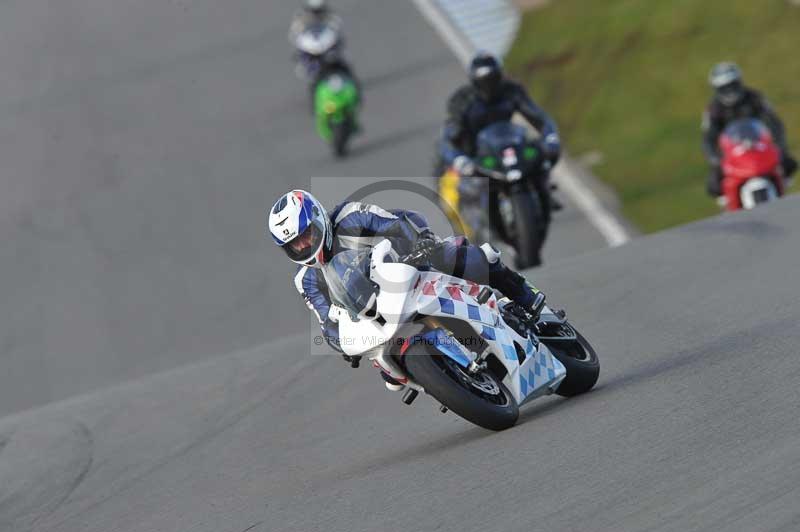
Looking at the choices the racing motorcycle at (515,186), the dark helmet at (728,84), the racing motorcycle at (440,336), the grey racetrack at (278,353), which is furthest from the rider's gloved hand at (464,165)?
the racing motorcycle at (440,336)

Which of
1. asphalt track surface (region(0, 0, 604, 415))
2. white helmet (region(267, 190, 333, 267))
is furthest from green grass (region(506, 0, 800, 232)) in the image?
white helmet (region(267, 190, 333, 267))

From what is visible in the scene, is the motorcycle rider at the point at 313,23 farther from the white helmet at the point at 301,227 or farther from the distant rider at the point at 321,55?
the white helmet at the point at 301,227

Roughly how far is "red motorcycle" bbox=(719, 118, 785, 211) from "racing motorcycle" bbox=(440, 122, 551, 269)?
205 cm

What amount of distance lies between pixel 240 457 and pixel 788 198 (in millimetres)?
6284

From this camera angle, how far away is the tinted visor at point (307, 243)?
6520mm

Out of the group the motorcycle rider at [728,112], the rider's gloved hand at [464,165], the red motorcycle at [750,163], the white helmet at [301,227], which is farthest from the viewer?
the motorcycle rider at [728,112]

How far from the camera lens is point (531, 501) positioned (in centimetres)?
555

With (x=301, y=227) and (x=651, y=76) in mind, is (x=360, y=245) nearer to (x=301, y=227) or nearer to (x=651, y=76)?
(x=301, y=227)

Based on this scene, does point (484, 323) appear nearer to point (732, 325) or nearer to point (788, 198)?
point (732, 325)

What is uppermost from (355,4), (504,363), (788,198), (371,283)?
(355,4)

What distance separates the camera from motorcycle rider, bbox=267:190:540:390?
21.4 ft

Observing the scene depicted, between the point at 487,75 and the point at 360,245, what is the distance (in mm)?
5523

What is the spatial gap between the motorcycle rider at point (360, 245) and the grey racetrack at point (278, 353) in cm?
70

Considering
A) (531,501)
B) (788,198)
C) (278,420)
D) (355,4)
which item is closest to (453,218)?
(788,198)
